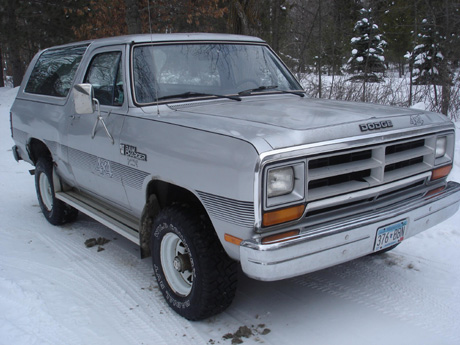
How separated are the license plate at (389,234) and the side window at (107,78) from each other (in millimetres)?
2364

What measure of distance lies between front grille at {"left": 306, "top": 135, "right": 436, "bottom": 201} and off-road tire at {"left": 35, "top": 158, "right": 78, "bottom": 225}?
139 inches

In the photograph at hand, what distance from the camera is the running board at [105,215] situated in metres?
3.85

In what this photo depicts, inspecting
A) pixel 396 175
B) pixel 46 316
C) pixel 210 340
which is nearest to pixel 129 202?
pixel 46 316

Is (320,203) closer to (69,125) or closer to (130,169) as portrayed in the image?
(130,169)

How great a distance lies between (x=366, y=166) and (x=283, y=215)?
0.72m

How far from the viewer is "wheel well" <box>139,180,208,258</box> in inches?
134

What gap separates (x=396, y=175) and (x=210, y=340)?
1738mm

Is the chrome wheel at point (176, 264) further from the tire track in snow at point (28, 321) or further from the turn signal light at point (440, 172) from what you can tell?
the turn signal light at point (440, 172)

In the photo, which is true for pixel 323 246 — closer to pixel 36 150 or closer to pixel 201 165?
pixel 201 165

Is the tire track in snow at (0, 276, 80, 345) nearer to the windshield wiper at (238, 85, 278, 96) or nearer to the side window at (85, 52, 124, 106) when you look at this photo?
the side window at (85, 52, 124, 106)

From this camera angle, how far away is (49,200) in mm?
5586

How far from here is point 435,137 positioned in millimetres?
3471

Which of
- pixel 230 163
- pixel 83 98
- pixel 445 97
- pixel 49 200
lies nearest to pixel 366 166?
pixel 230 163

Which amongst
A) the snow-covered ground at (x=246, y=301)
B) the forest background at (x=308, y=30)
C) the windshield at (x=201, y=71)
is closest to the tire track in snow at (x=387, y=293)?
the snow-covered ground at (x=246, y=301)
